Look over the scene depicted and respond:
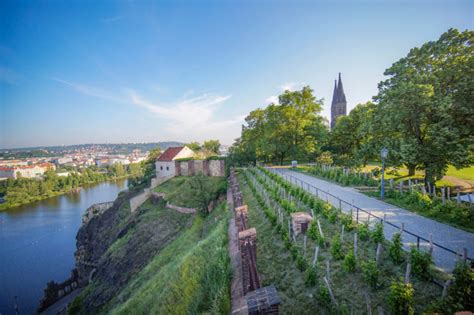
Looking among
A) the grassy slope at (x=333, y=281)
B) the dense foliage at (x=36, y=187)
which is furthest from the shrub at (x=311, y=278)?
the dense foliage at (x=36, y=187)

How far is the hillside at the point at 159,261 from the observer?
6.37 metres

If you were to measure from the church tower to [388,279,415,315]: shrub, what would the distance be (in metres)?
55.0

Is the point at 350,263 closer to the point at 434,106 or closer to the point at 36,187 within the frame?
the point at 434,106

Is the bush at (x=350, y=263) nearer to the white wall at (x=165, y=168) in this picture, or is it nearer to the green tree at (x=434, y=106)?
the green tree at (x=434, y=106)

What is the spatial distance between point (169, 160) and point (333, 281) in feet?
108

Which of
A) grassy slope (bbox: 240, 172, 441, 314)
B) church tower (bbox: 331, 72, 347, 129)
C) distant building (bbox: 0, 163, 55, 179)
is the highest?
church tower (bbox: 331, 72, 347, 129)

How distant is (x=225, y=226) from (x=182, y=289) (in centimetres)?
417

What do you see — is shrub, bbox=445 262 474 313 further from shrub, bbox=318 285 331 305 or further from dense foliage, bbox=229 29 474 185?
dense foliage, bbox=229 29 474 185

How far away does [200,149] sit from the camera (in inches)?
1809

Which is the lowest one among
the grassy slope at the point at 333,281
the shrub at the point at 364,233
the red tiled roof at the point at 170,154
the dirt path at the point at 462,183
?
the grassy slope at the point at 333,281

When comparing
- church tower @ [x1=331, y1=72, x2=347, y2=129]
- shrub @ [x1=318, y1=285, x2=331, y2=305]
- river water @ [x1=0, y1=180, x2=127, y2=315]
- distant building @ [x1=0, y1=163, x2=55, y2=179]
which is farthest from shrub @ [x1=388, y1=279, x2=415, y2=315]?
distant building @ [x1=0, y1=163, x2=55, y2=179]

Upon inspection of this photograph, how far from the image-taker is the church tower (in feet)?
175

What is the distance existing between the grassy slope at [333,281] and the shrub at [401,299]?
1.57ft

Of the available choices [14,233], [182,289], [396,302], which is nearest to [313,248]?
[396,302]
